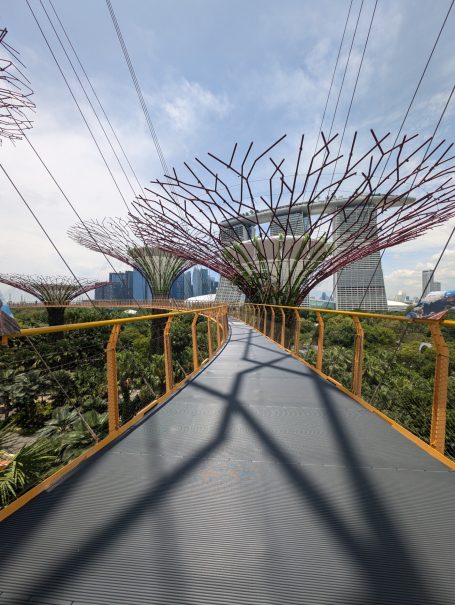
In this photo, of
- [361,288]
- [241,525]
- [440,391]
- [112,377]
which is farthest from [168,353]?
[361,288]

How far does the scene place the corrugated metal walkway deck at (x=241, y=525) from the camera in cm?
135

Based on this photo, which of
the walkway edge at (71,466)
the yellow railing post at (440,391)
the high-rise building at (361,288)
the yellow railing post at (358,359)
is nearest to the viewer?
the walkway edge at (71,466)

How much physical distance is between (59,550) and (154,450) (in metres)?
1.08

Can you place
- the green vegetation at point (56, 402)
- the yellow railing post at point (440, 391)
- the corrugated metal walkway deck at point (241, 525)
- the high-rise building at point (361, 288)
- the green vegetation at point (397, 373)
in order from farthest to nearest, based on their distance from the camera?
1. the high-rise building at point (361, 288)
2. the green vegetation at point (397, 373)
3. the green vegetation at point (56, 402)
4. the yellow railing post at point (440, 391)
5. the corrugated metal walkway deck at point (241, 525)

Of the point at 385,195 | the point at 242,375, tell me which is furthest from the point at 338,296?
the point at 242,375

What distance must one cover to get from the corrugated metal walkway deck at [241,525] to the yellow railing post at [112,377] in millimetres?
265

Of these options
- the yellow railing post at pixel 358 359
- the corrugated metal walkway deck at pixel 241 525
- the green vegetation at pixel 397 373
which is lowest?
the green vegetation at pixel 397 373

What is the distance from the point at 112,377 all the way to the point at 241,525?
67.8 inches

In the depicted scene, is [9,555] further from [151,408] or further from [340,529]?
[151,408]

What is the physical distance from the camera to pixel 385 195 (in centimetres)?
1241

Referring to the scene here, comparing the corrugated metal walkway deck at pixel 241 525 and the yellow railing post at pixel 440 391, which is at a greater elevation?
the yellow railing post at pixel 440 391

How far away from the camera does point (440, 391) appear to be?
102 inches

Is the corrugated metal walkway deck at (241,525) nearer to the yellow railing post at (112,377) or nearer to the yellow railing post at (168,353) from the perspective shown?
the yellow railing post at (112,377)

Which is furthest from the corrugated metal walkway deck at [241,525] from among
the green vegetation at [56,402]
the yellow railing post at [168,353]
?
the yellow railing post at [168,353]
